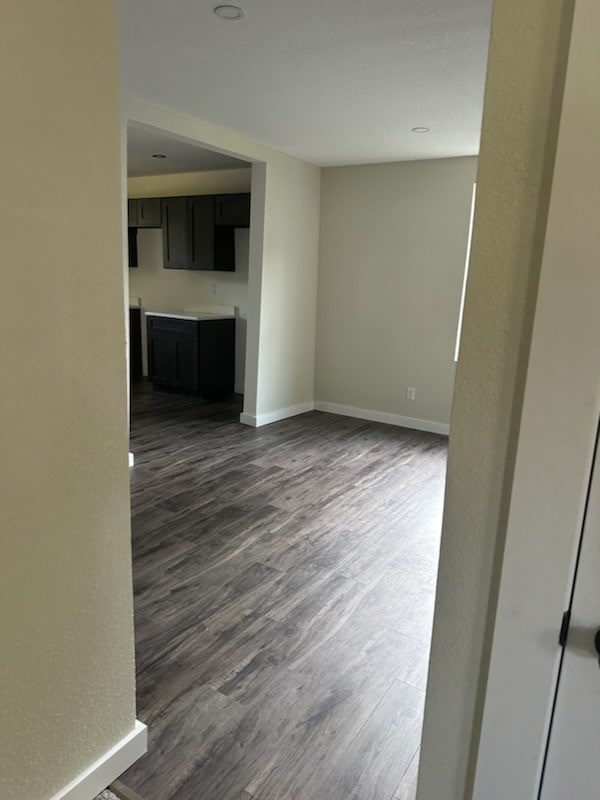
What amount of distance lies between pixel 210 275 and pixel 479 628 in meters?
6.01

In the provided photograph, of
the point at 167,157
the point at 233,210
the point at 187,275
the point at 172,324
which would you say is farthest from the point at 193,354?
the point at 167,157

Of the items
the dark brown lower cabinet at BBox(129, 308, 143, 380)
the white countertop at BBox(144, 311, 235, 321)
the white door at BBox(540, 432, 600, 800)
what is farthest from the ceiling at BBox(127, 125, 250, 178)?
the white door at BBox(540, 432, 600, 800)

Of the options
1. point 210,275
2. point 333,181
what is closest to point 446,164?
point 333,181

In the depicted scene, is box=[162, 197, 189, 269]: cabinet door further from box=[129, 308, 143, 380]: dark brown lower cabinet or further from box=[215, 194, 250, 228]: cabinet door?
box=[129, 308, 143, 380]: dark brown lower cabinet

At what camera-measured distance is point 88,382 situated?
1.38m

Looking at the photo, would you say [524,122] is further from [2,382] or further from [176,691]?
[176,691]

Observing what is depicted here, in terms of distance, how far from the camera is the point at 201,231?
593cm

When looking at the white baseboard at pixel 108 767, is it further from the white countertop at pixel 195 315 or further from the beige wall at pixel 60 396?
the white countertop at pixel 195 315

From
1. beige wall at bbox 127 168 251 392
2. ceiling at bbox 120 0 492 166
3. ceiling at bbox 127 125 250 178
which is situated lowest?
beige wall at bbox 127 168 251 392

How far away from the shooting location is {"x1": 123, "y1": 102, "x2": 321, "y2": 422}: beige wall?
4.81 metres

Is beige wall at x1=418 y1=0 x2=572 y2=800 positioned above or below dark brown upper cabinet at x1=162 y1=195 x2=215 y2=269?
below

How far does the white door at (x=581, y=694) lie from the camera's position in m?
0.79

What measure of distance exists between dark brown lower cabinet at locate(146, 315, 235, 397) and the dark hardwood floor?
160 centimetres

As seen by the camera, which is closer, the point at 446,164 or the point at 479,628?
the point at 479,628
